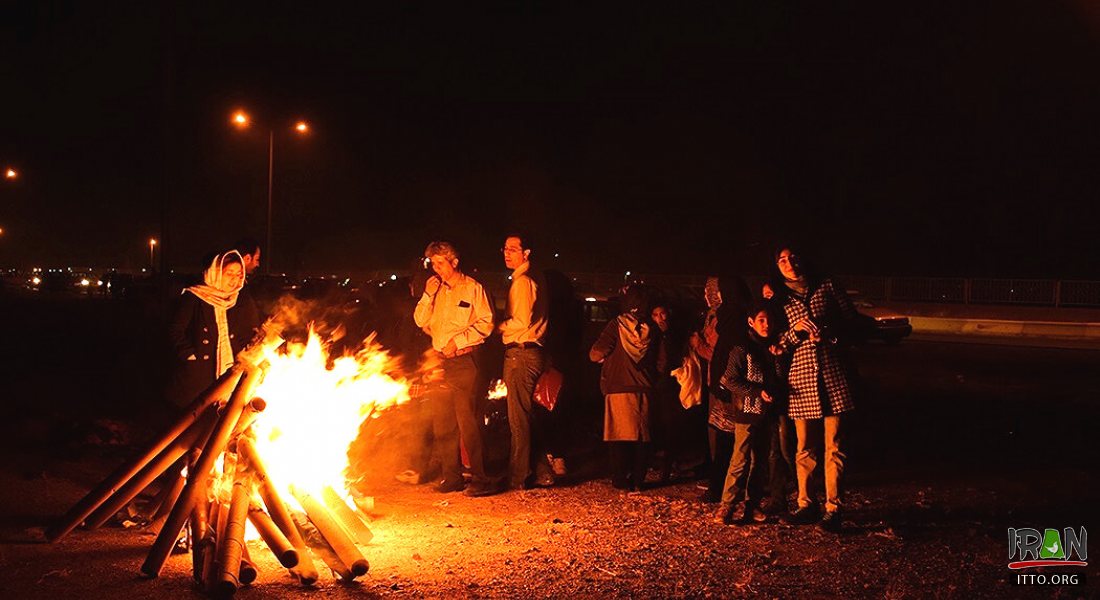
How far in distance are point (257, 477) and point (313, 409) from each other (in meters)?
0.92

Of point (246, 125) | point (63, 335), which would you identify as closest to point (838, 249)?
point (246, 125)

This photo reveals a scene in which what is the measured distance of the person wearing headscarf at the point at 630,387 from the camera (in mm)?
8289

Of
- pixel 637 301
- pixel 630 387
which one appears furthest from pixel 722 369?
pixel 637 301

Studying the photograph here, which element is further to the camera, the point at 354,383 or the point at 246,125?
the point at 246,125

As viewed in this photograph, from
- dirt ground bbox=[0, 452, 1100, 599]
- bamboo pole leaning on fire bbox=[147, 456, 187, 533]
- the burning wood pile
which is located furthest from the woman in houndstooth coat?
bamboo pole leaning on fire bbox=[147, 456, 187, 533]

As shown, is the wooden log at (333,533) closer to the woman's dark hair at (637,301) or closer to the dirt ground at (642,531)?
the dirt ground at (642,531)

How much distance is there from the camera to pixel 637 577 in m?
5.81

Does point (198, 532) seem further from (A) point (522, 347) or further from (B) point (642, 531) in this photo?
(A) point (522, 347)

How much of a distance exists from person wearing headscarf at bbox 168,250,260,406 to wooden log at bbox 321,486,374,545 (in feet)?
4.66

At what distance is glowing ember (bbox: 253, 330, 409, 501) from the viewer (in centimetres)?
658

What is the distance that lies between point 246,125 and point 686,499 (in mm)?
24522

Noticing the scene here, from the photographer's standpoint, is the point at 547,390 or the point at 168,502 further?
the point at 547,390

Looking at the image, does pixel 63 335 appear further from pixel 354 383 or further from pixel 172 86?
pixel 354 383

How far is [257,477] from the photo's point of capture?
6.27 meters
